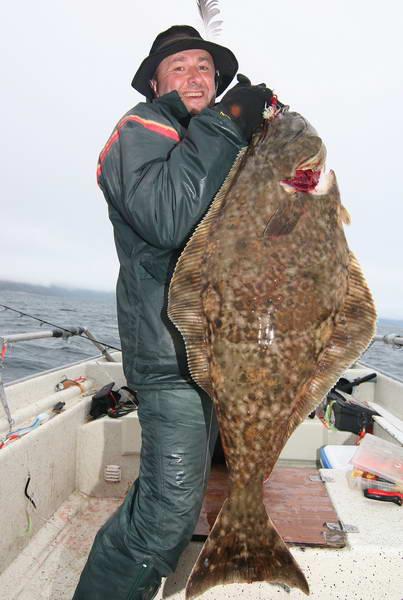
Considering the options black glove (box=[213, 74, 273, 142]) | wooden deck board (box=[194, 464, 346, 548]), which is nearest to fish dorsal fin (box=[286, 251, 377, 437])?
black glove (box=[213, 74, 273, 142])

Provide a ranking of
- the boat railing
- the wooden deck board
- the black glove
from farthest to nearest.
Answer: the boat railing
the wooden deck board
the black glove

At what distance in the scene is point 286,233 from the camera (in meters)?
2.00

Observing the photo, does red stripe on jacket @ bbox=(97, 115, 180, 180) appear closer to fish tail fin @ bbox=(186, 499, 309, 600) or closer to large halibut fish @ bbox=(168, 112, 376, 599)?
large halibut fish @ bbox=(168, 112, 376, 599)

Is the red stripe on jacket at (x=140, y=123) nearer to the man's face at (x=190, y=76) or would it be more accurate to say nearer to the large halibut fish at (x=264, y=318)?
the large halibut fish at (x=264, y=318)

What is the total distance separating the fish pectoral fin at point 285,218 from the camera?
78.7 inches

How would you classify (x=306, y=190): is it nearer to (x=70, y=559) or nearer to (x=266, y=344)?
(x=266, y=344)

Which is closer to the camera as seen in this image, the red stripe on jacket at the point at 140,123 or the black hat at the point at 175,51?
the red stripe on jacket at the point at 140,123

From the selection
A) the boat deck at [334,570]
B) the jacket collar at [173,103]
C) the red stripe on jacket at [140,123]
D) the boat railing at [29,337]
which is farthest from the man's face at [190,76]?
the boat railing at [29,337]

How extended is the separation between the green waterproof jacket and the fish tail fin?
2.45 feet

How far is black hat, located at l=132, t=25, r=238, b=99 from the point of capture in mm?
2799

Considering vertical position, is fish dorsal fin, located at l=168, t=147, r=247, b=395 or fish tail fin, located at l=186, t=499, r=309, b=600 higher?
fish dorsal fin, located at l=168, t=147, r=247, b=395

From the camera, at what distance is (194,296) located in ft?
6.93

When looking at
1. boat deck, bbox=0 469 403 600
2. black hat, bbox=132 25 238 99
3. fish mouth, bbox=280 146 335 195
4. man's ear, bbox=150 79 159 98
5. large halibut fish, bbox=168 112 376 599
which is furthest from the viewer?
man's ear, bbox=150 79 159 98

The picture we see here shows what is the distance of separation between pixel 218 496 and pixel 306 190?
2299 mm
